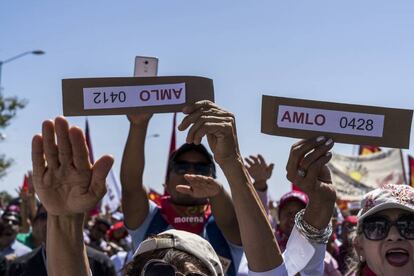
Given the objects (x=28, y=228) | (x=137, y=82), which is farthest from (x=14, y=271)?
(x=28, y=228)

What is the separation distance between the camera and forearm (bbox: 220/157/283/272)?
2.37 m

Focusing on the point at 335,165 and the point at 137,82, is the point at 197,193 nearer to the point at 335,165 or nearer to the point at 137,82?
the point at 137,82

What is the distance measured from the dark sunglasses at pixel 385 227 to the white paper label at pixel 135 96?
90 centimetres

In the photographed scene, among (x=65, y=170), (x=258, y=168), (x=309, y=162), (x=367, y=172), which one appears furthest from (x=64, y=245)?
(x=367, y=172)

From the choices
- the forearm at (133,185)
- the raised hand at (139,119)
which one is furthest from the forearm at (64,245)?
the forearm at (133,185)

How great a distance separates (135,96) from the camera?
2664 mm

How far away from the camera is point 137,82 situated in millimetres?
2668

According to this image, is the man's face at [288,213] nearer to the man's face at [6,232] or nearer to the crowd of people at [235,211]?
the crowd of people at [235,211]

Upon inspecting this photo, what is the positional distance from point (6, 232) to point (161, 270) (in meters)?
4.87

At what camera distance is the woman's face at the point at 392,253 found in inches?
99.9

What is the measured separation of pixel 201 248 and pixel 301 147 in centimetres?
58

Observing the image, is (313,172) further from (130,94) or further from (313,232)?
(130,94)

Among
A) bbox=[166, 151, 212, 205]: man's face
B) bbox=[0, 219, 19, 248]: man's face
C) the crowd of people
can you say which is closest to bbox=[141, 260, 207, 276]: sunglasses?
the crowd of people

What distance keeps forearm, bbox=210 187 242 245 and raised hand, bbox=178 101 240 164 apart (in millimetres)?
1134
